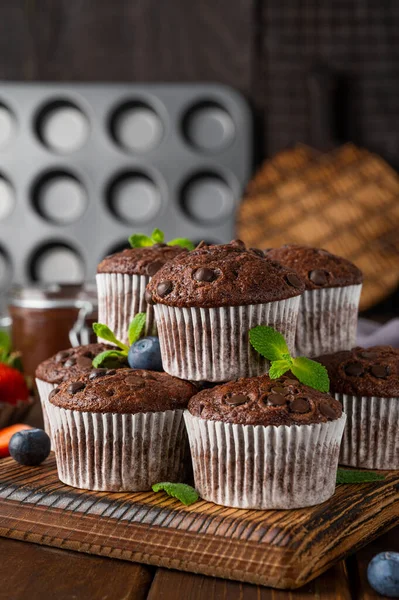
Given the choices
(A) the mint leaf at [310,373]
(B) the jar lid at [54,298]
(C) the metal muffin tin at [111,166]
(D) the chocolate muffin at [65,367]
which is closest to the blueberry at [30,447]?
(D) the chocolate muffin at [65,367]

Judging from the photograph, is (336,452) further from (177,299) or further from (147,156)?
(147,156)

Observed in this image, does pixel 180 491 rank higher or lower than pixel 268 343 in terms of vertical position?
lower

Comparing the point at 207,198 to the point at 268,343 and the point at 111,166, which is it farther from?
the point at 268,343

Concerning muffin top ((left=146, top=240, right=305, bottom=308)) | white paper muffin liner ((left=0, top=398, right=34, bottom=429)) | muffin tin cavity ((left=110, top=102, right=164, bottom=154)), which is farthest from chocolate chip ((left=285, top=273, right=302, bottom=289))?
muffin tin cavity ((left=110, top=102, right=164, bottom=154))

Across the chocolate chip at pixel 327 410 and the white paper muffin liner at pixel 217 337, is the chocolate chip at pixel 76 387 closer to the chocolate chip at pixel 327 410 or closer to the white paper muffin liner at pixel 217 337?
the white paper muffin liner at pixel 217 337

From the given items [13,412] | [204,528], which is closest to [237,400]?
[204,528]

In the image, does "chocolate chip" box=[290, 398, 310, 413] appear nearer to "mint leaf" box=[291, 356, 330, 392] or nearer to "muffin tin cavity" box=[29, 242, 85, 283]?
"mint leaf" box=[291, 356, 330, 392]
